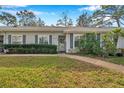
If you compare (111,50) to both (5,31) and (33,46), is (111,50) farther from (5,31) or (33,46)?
(5,31)

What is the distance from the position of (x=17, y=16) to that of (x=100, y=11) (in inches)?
670

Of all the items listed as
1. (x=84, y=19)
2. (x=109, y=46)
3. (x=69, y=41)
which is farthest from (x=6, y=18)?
(x=109, y=46)

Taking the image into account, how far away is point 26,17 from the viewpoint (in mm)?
49969

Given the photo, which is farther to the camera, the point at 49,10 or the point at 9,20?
the point at 9,20

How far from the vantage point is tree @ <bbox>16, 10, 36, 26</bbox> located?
4971 centimetres

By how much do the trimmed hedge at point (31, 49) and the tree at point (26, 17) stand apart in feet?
81.2

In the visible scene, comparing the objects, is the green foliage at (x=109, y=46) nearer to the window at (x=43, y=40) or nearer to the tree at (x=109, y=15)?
the window at (x=43, y=40)

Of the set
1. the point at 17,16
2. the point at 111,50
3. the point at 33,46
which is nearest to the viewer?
the point at 111,50

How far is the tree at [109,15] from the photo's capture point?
38.0 metres

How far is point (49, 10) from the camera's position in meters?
40.4

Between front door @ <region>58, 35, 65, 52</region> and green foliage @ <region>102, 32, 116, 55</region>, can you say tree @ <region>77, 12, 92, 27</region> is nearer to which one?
front door @ <region>58, 35, 65, 52</region>

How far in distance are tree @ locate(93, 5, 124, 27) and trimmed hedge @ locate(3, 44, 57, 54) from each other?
1520 centimetres

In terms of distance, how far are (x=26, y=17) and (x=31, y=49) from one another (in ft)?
87.1
